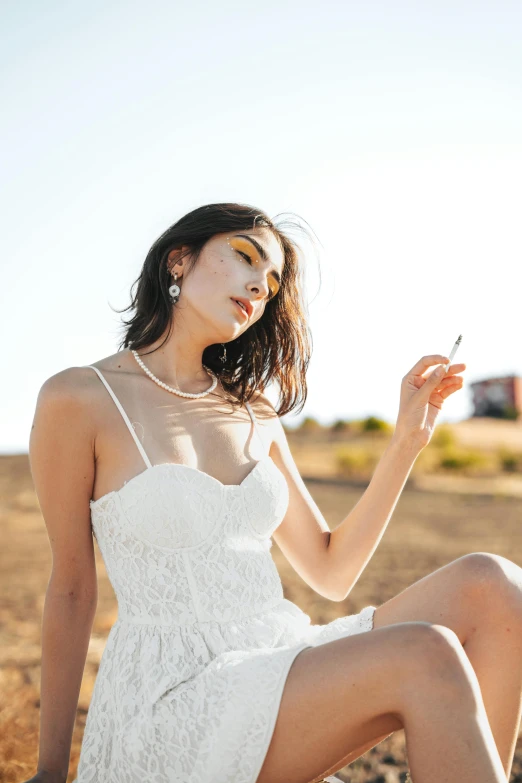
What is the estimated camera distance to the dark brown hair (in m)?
2.55

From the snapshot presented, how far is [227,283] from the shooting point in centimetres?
244

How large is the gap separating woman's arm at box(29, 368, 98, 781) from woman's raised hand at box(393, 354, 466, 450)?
0.99 m

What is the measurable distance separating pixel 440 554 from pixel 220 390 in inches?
326

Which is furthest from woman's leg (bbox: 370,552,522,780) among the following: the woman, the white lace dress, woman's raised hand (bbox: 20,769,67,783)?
woman's raised hand (bbox: 20,769,67,783)

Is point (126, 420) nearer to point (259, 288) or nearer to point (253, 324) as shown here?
point (259, 288)

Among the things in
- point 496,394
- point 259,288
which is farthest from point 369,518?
point 496,394

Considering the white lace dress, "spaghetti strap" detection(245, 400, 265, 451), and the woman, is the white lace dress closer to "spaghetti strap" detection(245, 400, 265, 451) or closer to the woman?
the woman

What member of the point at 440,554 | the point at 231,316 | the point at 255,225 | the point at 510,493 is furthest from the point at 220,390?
the point at 510,493

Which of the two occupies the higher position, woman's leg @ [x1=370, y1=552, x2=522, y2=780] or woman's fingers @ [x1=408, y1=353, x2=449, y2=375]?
woman's fingers @ [x1=408, y1=353, x2=449, y2=375]

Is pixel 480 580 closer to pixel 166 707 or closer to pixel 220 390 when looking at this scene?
pixel 166 707

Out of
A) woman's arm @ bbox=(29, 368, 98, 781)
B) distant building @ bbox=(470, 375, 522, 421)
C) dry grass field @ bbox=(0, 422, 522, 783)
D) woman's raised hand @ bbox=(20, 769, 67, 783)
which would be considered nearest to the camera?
woman's raised hand @ bbox=(20, 769, 67, 783)

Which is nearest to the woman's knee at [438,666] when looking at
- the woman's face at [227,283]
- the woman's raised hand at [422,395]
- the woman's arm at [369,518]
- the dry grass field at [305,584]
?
the woman's arm at [369,518]

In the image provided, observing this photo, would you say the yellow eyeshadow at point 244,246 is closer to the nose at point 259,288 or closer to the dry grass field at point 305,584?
the nose at point 259,288

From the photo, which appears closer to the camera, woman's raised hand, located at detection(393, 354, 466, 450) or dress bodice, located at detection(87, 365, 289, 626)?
dress bodice, located at detection(87, 365, 289, 626)
